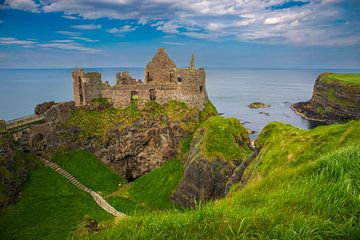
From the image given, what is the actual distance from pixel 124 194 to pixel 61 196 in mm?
7272

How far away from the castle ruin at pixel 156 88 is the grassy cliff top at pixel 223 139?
9.71 m

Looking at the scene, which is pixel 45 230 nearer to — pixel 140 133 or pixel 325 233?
pixel 140 133

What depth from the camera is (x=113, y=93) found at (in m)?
44.3

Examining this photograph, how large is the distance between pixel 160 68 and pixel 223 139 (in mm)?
21216

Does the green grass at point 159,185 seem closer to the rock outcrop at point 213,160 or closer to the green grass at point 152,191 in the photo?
the green grass at point 152,191

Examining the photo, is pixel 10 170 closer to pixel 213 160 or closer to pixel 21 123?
pixel 21 123

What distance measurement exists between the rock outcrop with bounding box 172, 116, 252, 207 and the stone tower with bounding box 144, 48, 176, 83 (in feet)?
54.0

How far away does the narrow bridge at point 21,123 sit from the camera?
117 ft

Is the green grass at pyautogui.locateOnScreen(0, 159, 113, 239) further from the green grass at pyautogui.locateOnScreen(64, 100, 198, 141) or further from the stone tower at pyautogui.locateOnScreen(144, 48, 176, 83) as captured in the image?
→ the stone tower at pyautogui.locateOnScreen(144, 48, 176, 83)

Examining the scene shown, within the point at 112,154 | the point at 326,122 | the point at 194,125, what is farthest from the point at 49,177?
the point at 326,122

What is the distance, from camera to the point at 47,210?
29.3m

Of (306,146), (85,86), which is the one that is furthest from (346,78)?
(306,146)

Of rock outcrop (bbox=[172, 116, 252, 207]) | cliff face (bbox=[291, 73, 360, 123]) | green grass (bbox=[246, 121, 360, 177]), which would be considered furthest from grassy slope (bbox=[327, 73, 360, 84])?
green grass (bbox=[246, 121, 360, 177])

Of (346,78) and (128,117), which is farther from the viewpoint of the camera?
(346,78)
